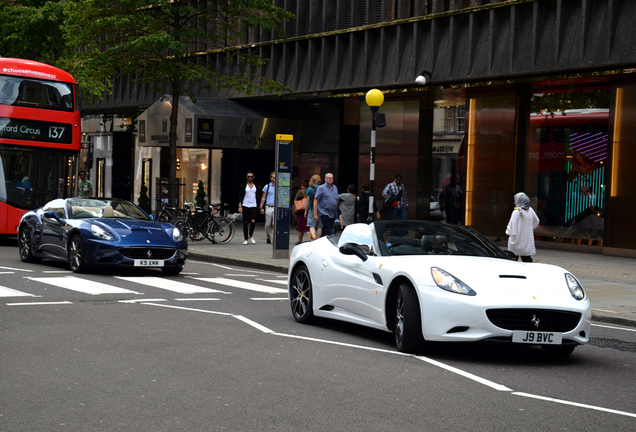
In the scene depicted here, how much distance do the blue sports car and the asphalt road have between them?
3.44 m

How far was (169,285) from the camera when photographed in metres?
13.8

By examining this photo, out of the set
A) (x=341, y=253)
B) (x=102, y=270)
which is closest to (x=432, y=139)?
(x=102, y=270)

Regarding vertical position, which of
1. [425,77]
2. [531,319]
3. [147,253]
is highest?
[425,77]

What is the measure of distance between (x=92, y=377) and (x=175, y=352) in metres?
1.25

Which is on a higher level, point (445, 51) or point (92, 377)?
point (445, 51)

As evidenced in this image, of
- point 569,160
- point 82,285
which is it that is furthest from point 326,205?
point 82,285

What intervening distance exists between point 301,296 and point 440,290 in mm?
2714

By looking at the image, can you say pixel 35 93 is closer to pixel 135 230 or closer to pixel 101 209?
pixel 101 209

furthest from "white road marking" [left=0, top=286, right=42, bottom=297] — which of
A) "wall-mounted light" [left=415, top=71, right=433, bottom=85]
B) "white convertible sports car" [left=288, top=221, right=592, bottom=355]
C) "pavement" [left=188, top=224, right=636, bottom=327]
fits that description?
"wall-mounted light" [left=415, top=71, right=433, bottom=85]

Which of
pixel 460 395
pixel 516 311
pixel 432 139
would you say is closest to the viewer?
pixel 460 395

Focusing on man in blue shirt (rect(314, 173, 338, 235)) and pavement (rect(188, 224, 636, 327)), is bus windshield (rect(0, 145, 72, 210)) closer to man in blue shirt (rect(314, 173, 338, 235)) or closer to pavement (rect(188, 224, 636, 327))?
pavement (rect(188, 224, 636, 327))

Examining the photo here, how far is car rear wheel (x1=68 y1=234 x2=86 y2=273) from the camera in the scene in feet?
49.2

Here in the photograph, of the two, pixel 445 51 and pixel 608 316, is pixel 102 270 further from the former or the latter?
pixel 445 51

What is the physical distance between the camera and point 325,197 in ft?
68.0
